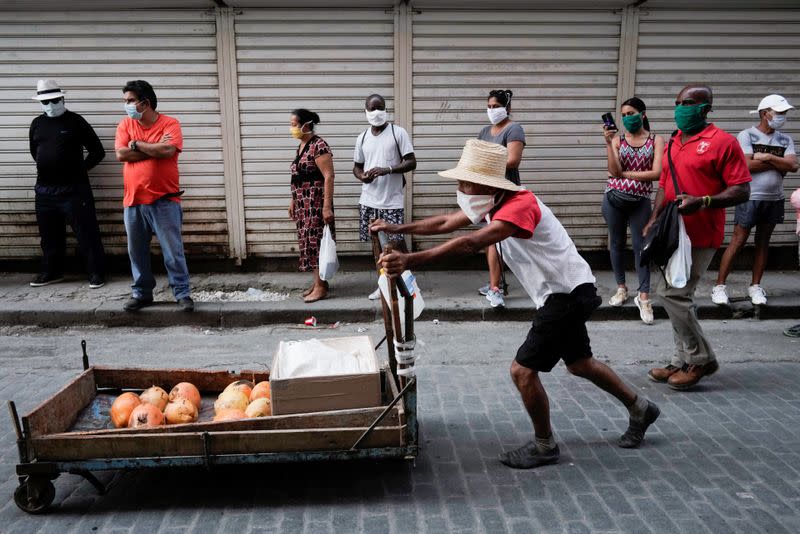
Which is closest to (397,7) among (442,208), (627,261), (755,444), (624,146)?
(442,208)

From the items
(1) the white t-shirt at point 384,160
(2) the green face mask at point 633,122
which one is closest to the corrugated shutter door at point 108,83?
(1) the white t-shirt at point 384,160

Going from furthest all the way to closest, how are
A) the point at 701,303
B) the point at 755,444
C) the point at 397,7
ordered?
the point at 397,7 → the point at 701,303 → the point at 755,444

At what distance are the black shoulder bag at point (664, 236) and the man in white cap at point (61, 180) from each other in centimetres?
581

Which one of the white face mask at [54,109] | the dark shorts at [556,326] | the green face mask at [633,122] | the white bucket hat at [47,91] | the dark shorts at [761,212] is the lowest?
the dark shorts at [556,326]

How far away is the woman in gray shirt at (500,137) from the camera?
21.9ft

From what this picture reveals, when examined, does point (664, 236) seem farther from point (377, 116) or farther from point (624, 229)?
point (377, 116)

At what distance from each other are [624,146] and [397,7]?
3050 mm

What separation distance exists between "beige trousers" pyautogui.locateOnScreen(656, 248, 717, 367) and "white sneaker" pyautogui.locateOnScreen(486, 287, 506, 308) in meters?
2.13

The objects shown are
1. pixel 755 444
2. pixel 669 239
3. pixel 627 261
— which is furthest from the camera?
pixel 627 261

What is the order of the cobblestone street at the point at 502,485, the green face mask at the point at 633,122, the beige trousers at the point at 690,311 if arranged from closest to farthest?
1. the cobblestone street at the point at 502,485
2. the beige trousers at the point at 690,311
3. the green face mask at the point at 633,122

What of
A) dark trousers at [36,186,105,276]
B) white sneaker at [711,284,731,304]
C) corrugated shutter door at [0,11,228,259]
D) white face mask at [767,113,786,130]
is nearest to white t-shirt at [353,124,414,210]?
corrugated shutter door at [0,11,228,259]

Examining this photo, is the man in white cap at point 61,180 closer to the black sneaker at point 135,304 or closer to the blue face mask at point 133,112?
the black sneaker at point 135,304

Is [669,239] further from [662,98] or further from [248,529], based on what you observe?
[662,98]

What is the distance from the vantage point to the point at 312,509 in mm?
3484
